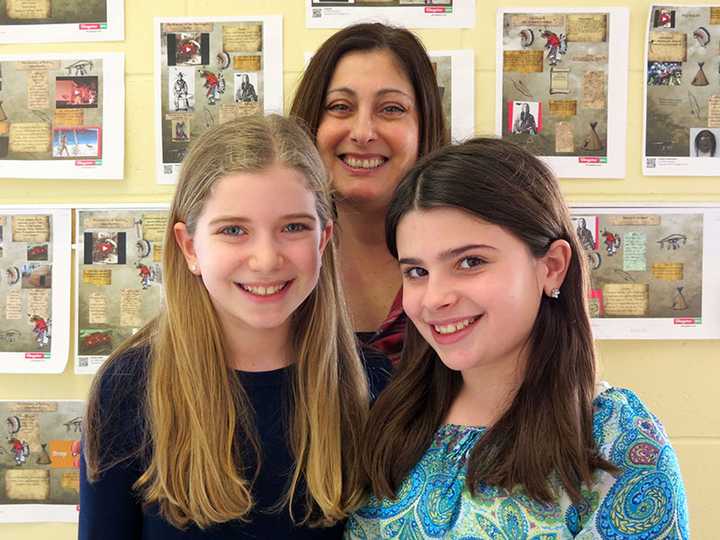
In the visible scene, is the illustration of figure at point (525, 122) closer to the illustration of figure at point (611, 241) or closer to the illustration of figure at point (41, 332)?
the illustration of figure at point (611, 241)

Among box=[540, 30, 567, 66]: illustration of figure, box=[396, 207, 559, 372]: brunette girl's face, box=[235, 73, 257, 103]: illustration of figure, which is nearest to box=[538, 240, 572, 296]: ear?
box=[396, 207, 559, 372]: brunette girl's face

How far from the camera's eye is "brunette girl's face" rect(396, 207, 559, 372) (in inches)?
36.0

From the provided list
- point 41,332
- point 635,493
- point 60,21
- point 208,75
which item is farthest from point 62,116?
point 635,493

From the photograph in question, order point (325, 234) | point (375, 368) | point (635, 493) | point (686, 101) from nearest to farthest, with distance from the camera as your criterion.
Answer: point (635, 493) < point (325, 234) < point (375, 368) < point (686, 101)

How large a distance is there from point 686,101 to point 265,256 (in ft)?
3.17

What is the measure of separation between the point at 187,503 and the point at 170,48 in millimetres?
915

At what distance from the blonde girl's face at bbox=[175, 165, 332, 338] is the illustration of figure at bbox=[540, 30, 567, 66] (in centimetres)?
72

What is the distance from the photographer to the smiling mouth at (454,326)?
0.93 metres

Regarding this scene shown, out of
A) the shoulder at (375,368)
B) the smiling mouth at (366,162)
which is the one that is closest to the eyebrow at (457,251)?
the shoulder at (375,368)

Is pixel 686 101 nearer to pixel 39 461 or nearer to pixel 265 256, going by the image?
pixel 265 256

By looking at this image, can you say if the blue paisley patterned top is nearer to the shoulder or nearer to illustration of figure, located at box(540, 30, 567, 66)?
the shoulder

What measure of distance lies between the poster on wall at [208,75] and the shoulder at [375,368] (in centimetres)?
55

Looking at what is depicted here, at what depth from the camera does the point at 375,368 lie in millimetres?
1197

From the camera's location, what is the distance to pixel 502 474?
2.99 ft
